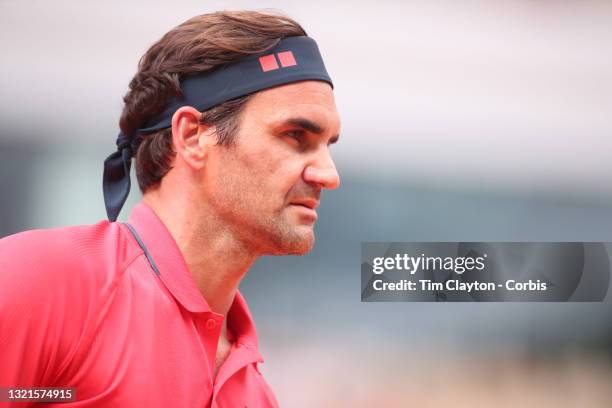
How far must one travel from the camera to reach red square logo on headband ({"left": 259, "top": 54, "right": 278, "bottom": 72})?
114cm

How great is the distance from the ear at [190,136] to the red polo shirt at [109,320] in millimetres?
105

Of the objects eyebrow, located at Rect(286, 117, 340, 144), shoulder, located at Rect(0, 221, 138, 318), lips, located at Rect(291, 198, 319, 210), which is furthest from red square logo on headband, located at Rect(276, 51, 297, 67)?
shoulder, located at Rect(0, 221, 138, 318)

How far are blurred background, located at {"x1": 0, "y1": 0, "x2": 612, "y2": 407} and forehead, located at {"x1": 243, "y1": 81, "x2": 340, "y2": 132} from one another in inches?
23.0

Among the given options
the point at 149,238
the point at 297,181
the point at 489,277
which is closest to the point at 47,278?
the point at 149,238

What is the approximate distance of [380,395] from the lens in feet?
5.47

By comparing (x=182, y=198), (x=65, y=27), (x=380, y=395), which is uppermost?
(x=65, y=27)

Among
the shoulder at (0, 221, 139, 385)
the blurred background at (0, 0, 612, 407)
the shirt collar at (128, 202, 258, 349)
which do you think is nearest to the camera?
the shoulder at (0, 221, 139, 385)

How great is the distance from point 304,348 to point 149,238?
0.69m

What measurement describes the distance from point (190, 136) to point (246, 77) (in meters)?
0.13

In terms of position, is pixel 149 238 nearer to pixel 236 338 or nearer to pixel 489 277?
pixel 236 338

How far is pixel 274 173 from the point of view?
109 centimetres

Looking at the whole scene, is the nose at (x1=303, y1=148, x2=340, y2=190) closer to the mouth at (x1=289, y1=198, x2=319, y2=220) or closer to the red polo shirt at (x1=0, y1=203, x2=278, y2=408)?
the mouth at (x1=289, y1=198, x2=319, y2=220)

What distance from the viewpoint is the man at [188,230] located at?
919 mm

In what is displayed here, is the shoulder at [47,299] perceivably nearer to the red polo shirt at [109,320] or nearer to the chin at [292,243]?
the red polo shirt at [109,320]
